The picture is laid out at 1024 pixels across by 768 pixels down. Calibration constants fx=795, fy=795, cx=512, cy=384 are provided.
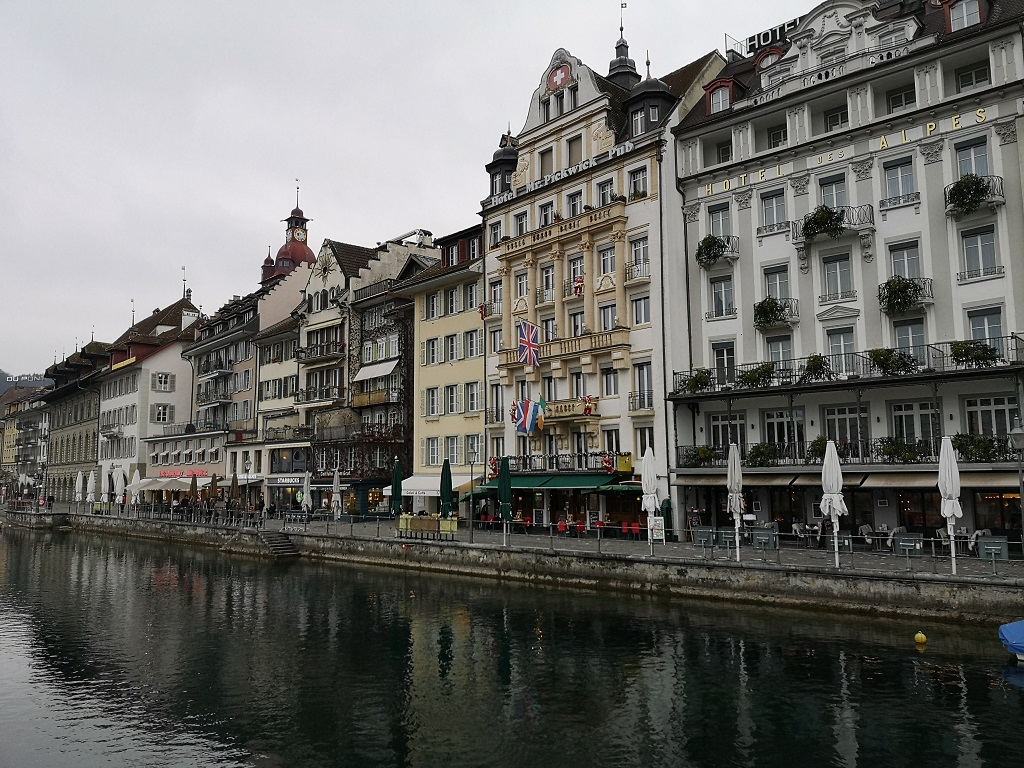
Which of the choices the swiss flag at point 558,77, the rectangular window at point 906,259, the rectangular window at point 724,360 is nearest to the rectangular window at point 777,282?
the rectangular window at point 724,360

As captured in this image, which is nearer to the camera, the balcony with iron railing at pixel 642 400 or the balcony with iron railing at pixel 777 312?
the balcony with iron railing at pixel 777 312

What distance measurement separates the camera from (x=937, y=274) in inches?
1297

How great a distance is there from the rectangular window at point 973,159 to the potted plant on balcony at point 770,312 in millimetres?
8891

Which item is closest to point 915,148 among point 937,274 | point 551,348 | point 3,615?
point 937,274

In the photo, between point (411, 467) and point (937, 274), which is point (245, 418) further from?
point (937, 274)

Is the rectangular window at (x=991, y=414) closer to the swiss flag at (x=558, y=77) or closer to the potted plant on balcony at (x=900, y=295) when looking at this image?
the potted plant on balcony at (x=900, y=295)

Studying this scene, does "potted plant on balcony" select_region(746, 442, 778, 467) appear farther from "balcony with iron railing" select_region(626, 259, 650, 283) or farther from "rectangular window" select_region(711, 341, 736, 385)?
"balcony with iron railing" select_region(626, 259, 650, 283)

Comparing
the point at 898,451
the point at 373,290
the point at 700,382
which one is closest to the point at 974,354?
the point at 898,451

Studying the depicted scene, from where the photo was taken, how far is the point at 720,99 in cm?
4100

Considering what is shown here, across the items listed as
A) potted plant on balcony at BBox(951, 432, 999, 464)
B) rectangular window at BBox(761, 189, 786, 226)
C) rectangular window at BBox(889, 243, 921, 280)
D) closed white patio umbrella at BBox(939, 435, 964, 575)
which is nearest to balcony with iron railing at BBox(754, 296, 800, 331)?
rectangular window at BBox(761, 189, 786, 226)

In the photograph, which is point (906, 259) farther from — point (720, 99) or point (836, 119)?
point (720, 99)

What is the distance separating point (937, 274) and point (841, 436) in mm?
7852

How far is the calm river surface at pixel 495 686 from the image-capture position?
604 inches

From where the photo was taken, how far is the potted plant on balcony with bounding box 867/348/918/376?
32.3m
